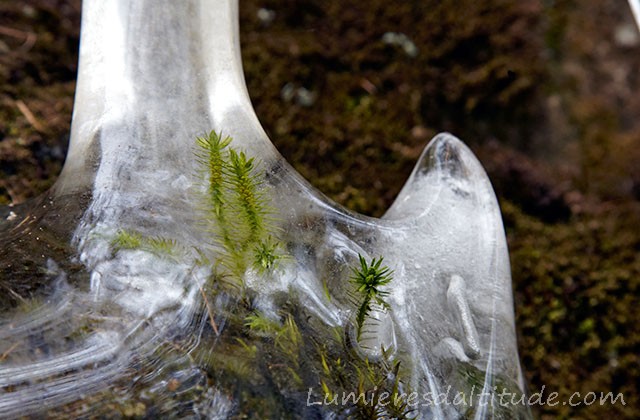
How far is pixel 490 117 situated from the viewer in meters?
2.38

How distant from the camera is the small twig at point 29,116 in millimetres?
1969

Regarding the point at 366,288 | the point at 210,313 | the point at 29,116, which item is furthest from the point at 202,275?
the point at 29,116

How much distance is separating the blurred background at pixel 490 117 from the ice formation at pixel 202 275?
42cm

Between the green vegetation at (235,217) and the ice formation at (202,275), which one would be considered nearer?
the ice formation at (202,275)

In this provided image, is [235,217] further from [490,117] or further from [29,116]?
[490,117]

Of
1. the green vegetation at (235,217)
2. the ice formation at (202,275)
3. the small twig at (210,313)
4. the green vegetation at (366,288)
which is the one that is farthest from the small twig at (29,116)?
the green vegetation at (366,288)

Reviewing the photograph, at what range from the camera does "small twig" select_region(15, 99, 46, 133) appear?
197cm

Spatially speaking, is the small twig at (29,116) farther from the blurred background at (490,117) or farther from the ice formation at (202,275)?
the ice formation at (202,275)

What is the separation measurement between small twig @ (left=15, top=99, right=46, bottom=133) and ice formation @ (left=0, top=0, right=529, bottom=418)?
0.42 m

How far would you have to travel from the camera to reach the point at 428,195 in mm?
1767

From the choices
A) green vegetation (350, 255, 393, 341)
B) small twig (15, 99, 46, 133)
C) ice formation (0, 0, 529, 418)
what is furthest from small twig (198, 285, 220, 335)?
small twig (15, 99, 46, 133)

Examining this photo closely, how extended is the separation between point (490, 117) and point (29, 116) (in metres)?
1.60

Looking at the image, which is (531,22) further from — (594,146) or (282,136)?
(282,136)

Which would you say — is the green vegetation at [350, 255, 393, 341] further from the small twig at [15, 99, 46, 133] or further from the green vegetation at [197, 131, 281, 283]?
the small twig at [15, 99, 46, 133]
